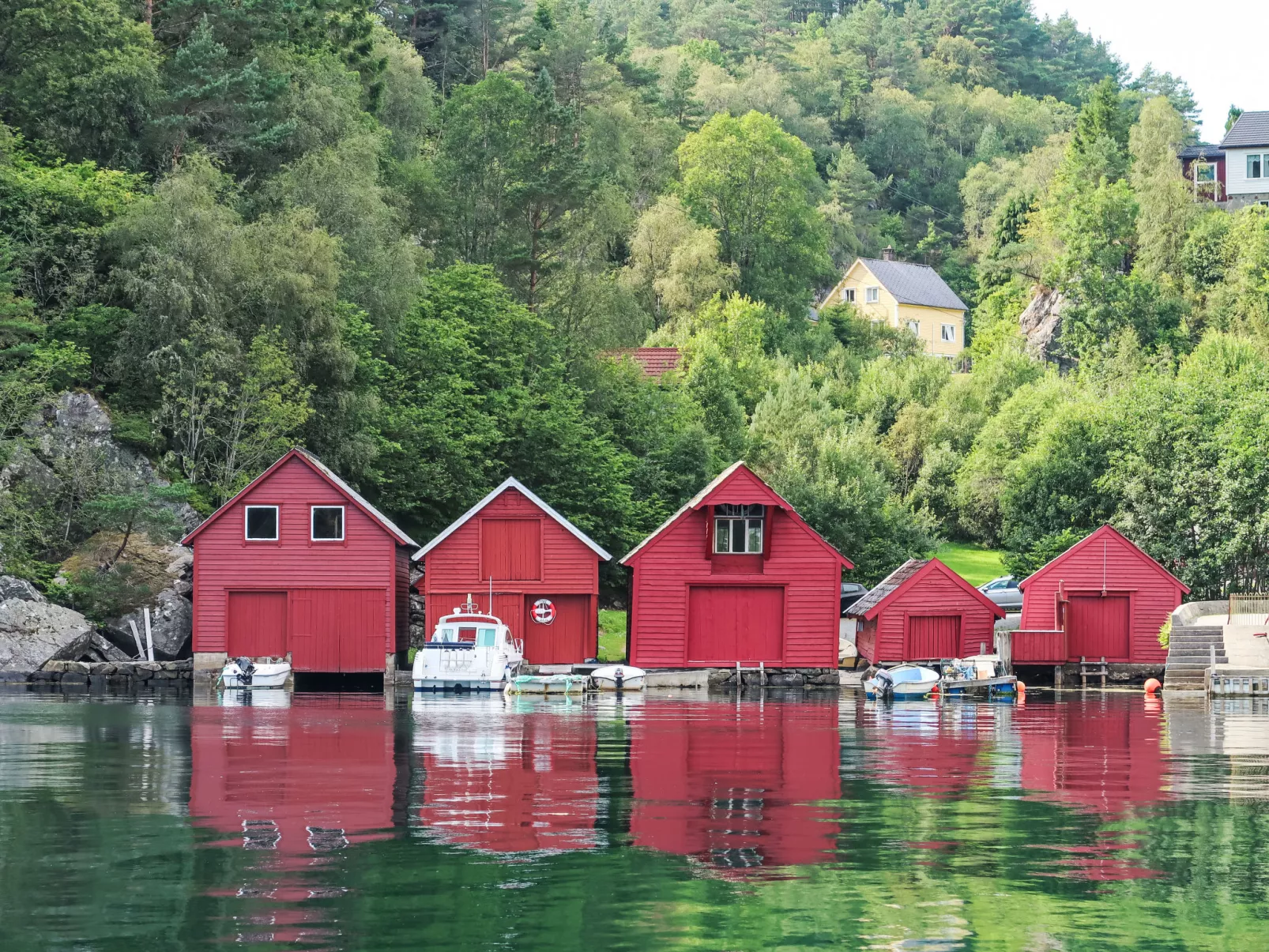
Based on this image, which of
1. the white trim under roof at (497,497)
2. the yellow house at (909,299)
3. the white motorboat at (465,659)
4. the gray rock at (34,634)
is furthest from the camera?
the yellow house at (909,299)

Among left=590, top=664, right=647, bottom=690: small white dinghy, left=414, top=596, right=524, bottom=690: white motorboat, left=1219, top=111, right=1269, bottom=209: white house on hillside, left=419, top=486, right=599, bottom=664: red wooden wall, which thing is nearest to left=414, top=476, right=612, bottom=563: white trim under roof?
left=419, top=486, right=599, bottom=664: red wooden wall

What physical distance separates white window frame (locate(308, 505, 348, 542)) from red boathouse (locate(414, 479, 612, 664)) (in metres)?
2.49

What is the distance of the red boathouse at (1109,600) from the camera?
61.7m

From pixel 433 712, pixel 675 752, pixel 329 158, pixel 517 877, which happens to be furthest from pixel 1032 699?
pixel 517 877

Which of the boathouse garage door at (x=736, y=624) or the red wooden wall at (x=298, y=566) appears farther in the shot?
the boathouse garage door at (x=736, y=624)

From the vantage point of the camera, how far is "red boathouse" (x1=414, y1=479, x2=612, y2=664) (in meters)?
57.0

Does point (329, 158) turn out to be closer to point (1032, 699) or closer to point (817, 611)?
point (817, 611)

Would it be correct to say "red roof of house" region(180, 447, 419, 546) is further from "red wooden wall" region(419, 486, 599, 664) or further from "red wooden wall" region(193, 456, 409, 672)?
"red wooden wall" region(419, 486, 599, 664)

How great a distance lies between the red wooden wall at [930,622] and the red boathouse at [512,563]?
382 inches

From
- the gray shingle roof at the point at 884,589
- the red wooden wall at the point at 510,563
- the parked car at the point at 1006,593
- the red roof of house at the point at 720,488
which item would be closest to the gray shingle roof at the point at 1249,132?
the parked car at the point at 1006,593

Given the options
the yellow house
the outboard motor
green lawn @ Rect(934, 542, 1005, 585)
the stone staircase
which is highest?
the yellow house

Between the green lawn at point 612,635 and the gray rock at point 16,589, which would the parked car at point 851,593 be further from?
the gray rock at point 16,589

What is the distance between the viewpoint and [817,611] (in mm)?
57875

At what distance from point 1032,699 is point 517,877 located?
39551mm
